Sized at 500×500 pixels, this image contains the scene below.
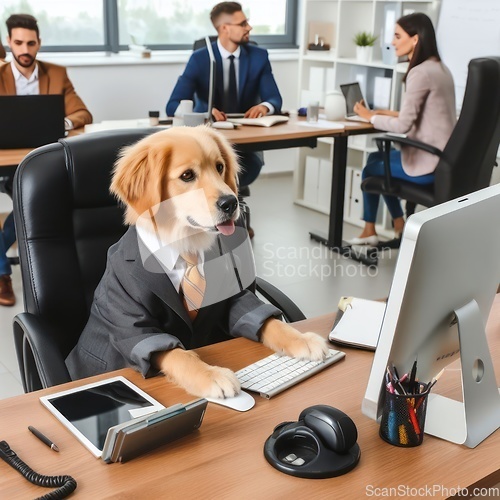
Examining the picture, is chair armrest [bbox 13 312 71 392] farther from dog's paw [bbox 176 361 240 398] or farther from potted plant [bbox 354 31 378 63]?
potted plant [bbox 354 31 378 63]

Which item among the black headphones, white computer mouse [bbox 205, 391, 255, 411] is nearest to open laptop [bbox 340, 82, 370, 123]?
white computer mouse [bbox 205, 391, 255, 411]

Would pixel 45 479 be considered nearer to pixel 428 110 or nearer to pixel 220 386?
pixel 220 386

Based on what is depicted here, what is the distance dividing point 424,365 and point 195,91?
341cm

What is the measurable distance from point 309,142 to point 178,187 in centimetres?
242

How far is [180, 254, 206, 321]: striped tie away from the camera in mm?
1500

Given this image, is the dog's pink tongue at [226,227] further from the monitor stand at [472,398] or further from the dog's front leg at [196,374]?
the monitor stand at [472,398]

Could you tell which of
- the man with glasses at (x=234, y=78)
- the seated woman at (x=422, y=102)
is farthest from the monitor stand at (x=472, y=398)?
the man with glasses at (x=234, y=78)

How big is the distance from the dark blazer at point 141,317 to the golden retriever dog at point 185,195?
0.07 ft

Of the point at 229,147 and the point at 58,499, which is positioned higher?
the point at 229,147

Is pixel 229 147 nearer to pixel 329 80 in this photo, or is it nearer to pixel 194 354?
pixel 194 354

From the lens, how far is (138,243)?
4.90 ft

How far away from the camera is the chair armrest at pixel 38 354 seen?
4.91 ft

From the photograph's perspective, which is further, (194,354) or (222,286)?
(222,286)

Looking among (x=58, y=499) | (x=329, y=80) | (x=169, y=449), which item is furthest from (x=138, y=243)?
(x=329, y=80)
